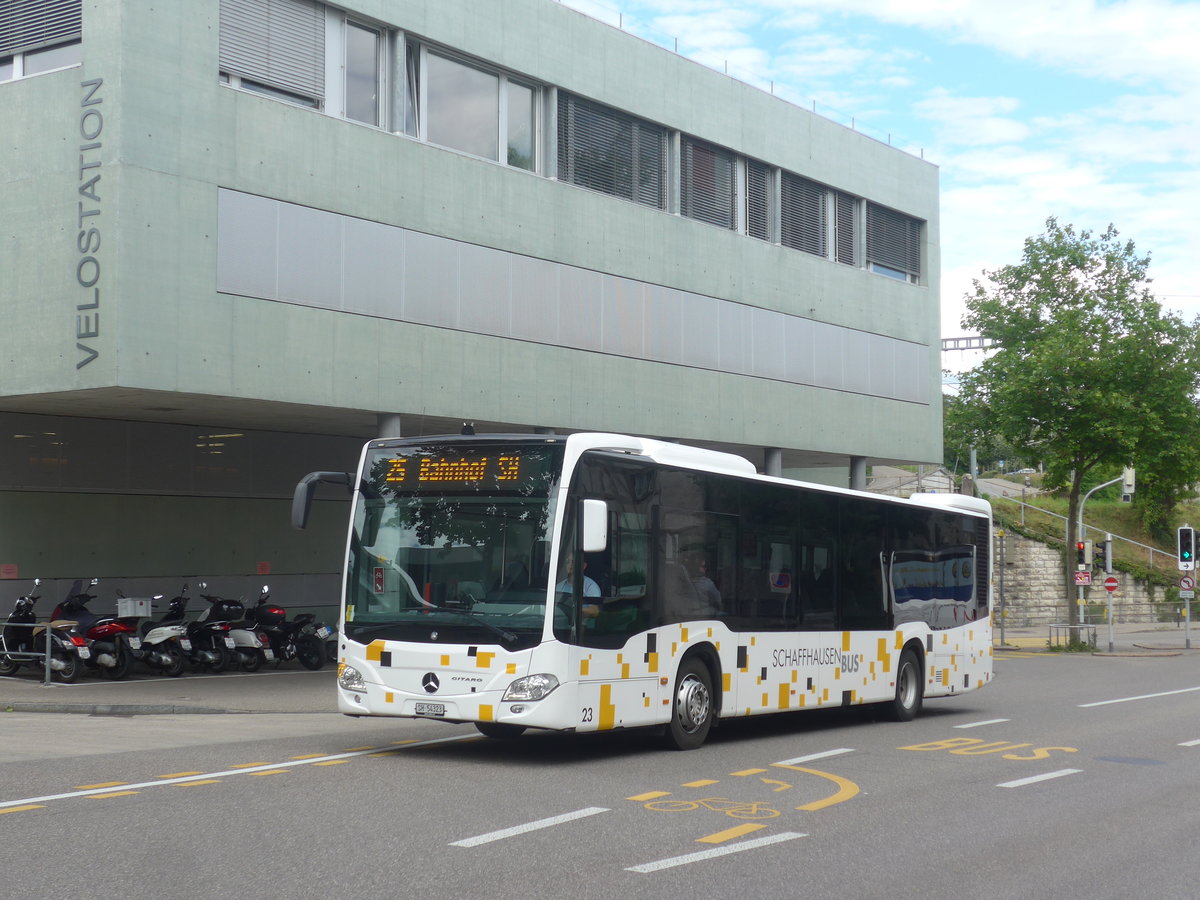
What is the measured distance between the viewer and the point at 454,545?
41.1ft

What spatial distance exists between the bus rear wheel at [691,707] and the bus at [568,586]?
0.06 feet

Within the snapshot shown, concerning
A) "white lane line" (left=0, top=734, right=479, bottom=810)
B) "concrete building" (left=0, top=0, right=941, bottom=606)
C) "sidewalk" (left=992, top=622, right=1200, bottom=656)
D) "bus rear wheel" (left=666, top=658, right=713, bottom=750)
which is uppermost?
"concrete building" (left=0, top=0, right=941, bottom=606)

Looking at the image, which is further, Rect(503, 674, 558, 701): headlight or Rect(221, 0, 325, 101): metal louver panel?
Rect(221, 0, 325, 101): metal louver panel

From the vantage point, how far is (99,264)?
19625 mm

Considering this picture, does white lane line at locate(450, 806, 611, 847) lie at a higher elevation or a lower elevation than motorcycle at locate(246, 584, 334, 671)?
lower

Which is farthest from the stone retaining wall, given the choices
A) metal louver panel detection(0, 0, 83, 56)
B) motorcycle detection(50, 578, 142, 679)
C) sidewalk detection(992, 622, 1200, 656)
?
metal louver panel detection(0, 0, 83, 56)

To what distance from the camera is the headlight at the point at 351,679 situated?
12.7m

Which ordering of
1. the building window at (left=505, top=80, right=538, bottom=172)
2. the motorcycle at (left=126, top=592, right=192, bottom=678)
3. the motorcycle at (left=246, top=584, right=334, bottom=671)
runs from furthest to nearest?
the building window at (left=505, top=80, right=538, bottom=172) → the motorcycle at (left=246, top=584, right=334, bottom=671) → the motorcycle at (left=126, top=592, right=192, bottom=678)

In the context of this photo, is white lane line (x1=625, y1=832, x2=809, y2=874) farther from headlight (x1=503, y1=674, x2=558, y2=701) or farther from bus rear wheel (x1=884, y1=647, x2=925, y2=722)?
bus rear wheel (x1=884, y1=647, x2=925, y2=722)

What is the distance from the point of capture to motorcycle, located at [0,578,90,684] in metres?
20.6

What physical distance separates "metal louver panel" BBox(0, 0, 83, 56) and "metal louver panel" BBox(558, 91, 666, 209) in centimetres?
932

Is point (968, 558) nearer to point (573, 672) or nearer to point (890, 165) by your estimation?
point (573, 672)

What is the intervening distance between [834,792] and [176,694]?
1111 centimetres

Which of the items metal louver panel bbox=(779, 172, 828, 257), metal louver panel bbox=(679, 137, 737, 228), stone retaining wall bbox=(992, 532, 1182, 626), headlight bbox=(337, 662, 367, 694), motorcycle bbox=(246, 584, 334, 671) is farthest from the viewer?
stone retaining wall bbox=(992, 532, 1182, 626)
